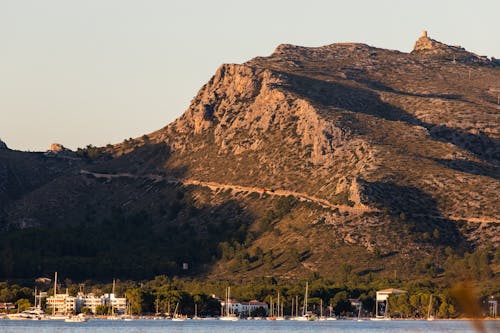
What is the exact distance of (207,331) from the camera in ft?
546

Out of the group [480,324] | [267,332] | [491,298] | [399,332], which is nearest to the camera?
[480,324]

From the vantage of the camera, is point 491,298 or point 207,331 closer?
point 207,331

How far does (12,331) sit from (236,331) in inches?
1219

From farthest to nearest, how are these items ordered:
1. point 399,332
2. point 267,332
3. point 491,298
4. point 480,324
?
1. point 491,298
2. point 267,332
3. point 399,332
4. point 480,324

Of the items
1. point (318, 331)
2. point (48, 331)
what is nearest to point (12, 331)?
point (48, 331)

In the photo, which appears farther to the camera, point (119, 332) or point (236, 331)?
point (236, 331)

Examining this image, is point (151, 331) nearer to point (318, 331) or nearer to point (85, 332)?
point (85, 332)

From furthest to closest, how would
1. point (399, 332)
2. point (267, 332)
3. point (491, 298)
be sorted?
point (491, 298) < point (267, 332) < point (399, 332)

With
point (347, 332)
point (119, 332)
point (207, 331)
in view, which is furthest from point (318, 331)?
point (119, 332)

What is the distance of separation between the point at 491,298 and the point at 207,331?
5675cm

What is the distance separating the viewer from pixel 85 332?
161125mm

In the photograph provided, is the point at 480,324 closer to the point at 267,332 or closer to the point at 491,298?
the point at 267,332

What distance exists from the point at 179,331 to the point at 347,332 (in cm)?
2360

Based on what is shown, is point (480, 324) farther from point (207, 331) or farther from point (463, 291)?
point (207, 331)
